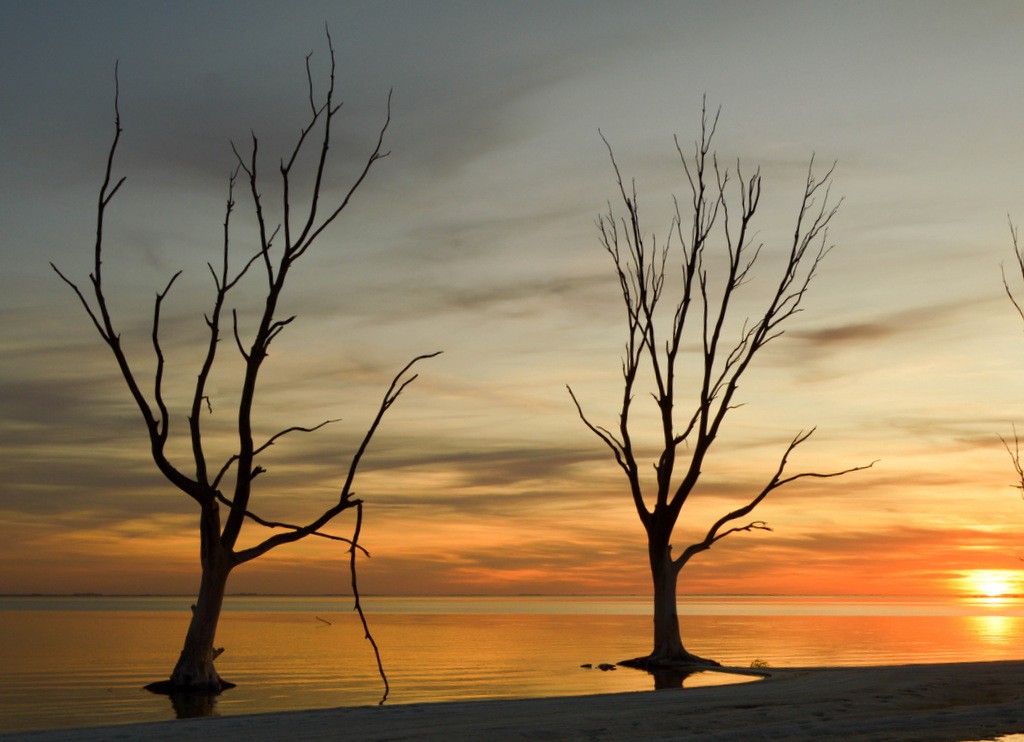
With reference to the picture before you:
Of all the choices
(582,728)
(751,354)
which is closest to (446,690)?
(582,728)

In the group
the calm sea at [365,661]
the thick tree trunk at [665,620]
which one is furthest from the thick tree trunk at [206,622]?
the thick tree trunk at [665,620]

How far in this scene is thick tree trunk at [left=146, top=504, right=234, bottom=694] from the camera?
55.4 feet

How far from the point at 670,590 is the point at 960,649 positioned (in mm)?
16688

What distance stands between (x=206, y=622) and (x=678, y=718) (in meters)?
8.49

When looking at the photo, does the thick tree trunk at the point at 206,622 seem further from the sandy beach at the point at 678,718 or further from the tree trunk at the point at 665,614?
the tree trunk at the point at 665,614

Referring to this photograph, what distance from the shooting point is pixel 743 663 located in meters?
25.9

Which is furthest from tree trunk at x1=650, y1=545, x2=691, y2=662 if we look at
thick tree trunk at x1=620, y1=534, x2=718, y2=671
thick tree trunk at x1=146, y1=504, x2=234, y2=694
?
thick tree trunk at x1=146, y1=504, x2=234, y2=694

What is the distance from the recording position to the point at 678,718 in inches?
460

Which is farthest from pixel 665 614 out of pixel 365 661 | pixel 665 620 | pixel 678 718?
pixel 678 718

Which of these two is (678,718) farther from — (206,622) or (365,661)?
(365,661)

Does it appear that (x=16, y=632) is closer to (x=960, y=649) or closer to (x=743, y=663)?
(x=743, y=663)

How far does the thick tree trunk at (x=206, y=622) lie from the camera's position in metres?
16.9

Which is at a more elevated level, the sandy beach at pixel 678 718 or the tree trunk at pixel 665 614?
the tree trunk at pixel 665 614

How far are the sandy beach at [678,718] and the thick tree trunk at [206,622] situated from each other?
509 centimetres
